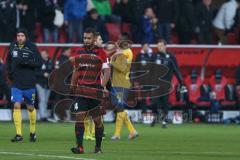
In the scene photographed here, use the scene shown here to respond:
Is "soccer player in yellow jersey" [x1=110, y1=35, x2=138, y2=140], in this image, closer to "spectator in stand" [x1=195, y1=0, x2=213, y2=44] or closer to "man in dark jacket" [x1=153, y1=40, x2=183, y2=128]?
"man in dark jacket" [x1=153, y1=40, x2=183, y2=128]

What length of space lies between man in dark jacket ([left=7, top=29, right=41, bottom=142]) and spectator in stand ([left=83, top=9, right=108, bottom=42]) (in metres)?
9.26

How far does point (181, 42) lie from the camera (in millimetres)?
32031

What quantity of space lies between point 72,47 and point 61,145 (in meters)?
10.6

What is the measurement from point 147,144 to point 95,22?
404 inches

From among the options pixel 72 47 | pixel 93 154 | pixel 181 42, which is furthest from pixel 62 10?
pixel 93 154

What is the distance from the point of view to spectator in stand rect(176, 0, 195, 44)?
3134 cm

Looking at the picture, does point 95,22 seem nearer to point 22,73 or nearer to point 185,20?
point 185,20

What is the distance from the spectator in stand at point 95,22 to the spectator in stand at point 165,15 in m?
1.84

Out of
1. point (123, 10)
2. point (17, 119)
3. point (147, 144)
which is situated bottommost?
point (147, 144)

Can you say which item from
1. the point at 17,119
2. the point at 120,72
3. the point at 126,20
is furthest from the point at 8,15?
the point at 17,119

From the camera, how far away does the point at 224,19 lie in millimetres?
32625

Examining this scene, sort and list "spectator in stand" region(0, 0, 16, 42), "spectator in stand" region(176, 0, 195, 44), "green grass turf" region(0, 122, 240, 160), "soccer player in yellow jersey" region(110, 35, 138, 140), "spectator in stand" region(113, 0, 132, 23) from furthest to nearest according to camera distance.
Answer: "spectator in stand" region(176, 0, 195, 44), "spectator in stand" region(113, 0, 132, 23), "spectator in stand" region(0, 0, 16, 42), "soccer player in yellow jersey" region(110, 35, 138, 140), "green grass turf" region(0, 122, 240, 160)

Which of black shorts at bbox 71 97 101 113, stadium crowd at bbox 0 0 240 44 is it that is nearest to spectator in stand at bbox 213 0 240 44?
stadium crowd at bbox 0 0 240 44

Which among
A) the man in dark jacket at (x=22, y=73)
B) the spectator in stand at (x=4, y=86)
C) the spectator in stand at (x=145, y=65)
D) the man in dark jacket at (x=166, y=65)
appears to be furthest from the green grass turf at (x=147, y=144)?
the spectator in stand at (x=145, y=65)
